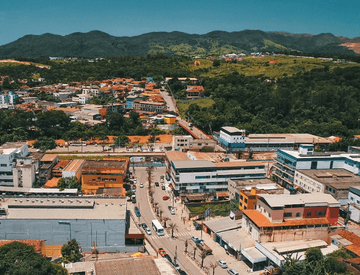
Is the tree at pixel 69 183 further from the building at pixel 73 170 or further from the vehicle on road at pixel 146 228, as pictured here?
the vehicle on road at pixel 146 228

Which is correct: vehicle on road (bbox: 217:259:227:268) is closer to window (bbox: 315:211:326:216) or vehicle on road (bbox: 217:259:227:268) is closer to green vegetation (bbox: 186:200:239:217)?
green vegetation (bbox: 186:200:239:217)

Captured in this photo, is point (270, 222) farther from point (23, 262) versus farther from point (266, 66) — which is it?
point (266, 66)

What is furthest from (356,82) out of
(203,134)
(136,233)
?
(136,233)

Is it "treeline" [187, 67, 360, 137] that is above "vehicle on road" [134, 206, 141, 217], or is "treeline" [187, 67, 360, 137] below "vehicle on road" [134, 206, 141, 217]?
above

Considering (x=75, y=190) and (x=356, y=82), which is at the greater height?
(x=356, y=82)

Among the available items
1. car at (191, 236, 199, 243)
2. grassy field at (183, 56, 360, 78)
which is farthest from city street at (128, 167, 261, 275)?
grassy field at (183, 56, 360, 78)

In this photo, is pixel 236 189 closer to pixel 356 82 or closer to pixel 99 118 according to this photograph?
pixel 99 118

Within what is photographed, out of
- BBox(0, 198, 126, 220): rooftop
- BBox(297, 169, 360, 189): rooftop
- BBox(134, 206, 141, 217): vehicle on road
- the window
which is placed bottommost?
BBox(134, 206, 141, 217): vehicle on road
